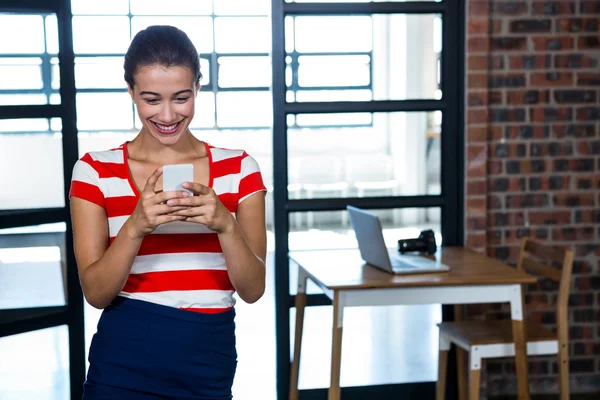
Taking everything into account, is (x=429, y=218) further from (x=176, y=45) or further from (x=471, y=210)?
(x=176, y=45)

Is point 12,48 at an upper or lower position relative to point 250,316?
upper

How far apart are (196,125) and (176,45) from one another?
895 centimetres

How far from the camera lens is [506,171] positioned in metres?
3.65

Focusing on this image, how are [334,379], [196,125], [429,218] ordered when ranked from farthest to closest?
[196,125] < [429,218] < [334,379]

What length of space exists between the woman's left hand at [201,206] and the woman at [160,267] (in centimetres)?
6

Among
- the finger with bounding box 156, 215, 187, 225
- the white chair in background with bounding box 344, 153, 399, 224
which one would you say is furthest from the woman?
the white chair in background with bounding box 344, 153, 399, 224

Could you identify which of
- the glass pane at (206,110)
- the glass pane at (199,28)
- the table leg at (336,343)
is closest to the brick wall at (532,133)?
the table leg at (336,343)

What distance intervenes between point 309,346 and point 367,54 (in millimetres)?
1357

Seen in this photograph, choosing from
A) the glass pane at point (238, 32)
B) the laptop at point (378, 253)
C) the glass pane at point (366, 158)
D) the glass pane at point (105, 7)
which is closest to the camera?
the laptop at point (378, 253)

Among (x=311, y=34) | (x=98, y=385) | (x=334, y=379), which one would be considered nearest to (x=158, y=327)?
(x=98, y=385)

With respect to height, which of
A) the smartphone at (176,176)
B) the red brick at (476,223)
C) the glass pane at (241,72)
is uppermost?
the glass pane at (241,72)

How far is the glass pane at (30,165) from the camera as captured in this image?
3180 mm

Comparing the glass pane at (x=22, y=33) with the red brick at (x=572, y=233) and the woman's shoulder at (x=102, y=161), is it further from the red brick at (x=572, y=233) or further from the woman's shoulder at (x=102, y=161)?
the red brick at (x=572, y=233)

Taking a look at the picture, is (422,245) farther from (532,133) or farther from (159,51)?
(159,51)
